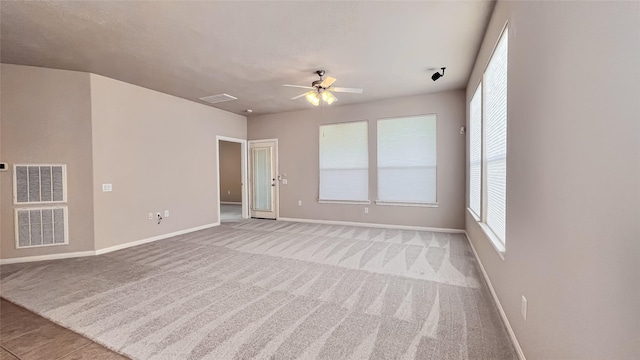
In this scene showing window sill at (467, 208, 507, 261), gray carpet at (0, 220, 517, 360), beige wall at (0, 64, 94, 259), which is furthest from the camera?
beige wall at (0, 64, 94, 259)

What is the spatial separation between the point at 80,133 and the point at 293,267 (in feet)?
12.8

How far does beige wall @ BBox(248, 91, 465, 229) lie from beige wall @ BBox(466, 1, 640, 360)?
3.48 metres

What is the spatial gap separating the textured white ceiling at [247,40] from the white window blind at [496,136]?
1.74 ft

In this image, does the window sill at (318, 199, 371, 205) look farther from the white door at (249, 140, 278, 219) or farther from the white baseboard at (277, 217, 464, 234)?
the white door at (249, 140, 278, 219)

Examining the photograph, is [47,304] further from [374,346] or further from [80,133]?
[374,346]

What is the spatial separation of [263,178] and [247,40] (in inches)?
176

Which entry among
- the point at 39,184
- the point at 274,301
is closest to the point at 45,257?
the point at 39,184

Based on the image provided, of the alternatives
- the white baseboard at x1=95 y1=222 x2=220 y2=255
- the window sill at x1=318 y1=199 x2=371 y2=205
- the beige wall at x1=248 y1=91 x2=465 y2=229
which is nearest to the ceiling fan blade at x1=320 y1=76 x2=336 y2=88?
the beige wall at x1=248 y1=91 x2=465 y2=229

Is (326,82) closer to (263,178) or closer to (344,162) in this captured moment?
(344,162)

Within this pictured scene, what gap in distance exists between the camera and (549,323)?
1.29 metres

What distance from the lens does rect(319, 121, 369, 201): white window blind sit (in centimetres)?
589

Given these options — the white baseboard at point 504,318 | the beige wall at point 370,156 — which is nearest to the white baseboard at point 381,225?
the beige wall at point 370,156

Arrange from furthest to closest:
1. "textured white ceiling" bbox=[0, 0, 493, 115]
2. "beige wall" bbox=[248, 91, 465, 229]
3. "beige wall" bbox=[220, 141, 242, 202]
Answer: "beige wall" bbox=[220, 141, 242, 202], "beige wall" bbox=[248, 91, 465, 229], "textured white ceiling" bbox=[0, 0, 493, 115]

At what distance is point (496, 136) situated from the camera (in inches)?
101
